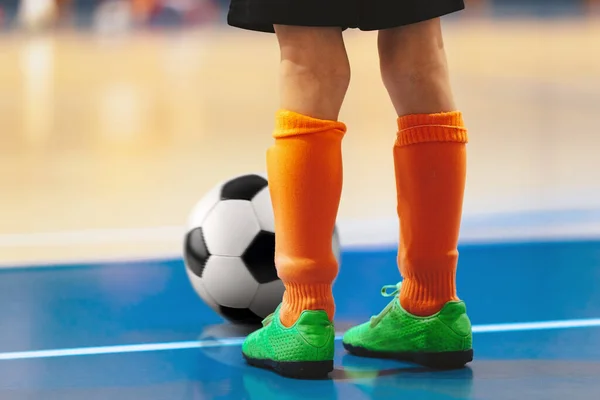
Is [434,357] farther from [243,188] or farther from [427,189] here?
[243,188]

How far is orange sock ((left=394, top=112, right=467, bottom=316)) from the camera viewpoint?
6.86 ft

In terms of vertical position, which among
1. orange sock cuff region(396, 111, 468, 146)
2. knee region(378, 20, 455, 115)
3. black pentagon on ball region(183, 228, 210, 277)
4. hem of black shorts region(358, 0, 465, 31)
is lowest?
black pentagon on ball region(183, 228, 210, 277)

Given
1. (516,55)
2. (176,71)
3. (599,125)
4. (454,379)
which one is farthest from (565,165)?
(516,55)

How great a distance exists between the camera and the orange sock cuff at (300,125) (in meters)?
2.00

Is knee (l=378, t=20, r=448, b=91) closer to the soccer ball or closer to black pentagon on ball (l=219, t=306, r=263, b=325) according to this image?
the soccer ball

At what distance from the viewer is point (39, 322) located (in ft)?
8.11

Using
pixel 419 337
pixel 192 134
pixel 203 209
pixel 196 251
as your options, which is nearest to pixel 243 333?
pixel 196 251

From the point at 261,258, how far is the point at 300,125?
0.57 metres

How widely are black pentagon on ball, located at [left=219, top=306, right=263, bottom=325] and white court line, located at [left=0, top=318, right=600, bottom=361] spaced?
0.35 feet

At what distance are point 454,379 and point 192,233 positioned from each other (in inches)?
33.6

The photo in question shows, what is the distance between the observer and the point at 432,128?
2.08 m

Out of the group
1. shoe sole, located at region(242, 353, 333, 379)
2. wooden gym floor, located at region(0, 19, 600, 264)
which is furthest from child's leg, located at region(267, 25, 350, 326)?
wooden gym floor, located at region(0, 19, 600, 264)

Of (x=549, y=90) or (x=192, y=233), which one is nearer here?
(x=192, y=233)

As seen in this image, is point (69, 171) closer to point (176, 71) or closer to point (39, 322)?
point (39, 322)
